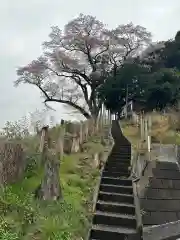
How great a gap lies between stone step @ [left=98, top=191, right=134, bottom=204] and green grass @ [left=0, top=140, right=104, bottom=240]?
14.2 inches

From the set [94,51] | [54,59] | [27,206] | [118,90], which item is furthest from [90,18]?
[27,206]

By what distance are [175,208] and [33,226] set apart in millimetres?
3745

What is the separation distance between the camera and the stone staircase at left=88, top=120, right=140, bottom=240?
704cm

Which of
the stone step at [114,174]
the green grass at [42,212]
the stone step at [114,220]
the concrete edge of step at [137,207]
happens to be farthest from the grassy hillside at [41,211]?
the stone step at [114,174]

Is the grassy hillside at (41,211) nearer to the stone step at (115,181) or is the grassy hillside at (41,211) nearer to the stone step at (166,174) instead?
the stone step at (115,181)

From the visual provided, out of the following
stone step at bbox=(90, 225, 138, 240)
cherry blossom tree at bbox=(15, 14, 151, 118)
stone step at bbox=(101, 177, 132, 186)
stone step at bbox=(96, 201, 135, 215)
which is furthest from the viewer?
cherry blossom tree at bbox=(15, 14, 151, 118)

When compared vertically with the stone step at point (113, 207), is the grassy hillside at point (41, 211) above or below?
above

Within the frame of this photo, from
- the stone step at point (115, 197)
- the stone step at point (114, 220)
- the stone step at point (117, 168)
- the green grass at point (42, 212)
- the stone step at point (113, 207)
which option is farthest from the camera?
the stone step at point (117, 168)

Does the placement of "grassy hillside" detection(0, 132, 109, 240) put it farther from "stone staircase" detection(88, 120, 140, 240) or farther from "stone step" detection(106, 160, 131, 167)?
"stone step" detection(106, 160, 131, 167)

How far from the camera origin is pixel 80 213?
23.0 feet

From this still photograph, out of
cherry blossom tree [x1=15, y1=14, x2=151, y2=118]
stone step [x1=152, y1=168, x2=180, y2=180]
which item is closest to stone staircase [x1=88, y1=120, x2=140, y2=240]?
stone step [x1=152, y1=168, x2=180, y2=180]

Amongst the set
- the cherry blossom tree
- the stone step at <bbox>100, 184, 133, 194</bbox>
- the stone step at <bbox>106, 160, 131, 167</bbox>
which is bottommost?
the stone step at <bbox>100, 184, 133, 194</bbox>

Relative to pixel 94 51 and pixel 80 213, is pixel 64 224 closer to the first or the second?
pixel 80 213

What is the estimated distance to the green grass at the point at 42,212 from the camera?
17.4 ft
